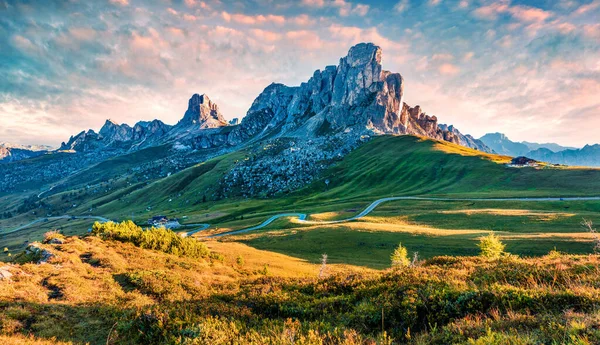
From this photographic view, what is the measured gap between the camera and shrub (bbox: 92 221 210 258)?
106 ft

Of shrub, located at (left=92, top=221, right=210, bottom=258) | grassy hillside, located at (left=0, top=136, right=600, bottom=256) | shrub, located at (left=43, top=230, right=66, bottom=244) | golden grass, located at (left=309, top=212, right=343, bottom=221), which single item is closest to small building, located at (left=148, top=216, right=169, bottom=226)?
grassy hillside, located at (left=0, top=136, right=600, bottom=256)

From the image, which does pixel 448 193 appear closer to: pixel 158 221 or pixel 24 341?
pixel 24 341

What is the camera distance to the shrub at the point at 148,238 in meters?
32.3

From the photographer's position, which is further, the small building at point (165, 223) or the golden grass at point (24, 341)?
the small building at point (165, 223)

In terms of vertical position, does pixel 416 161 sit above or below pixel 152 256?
above

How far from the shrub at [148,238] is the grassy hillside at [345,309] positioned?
37.4 feet

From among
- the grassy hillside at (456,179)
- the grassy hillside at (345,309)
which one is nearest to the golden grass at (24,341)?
the grassy hillside at (345,309)

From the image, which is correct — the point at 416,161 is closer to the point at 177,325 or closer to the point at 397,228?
the point at 397,228

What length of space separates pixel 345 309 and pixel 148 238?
29.3 m

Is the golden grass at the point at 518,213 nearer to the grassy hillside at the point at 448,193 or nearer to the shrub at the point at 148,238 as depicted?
the grassy hillside at the point at 448,193

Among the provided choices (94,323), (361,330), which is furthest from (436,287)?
(94,323)

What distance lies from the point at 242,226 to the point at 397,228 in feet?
193

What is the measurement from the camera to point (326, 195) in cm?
16712

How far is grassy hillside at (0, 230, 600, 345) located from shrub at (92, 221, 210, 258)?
11.4 metres
